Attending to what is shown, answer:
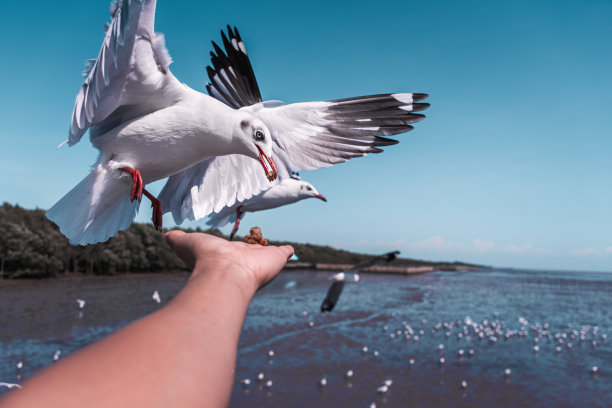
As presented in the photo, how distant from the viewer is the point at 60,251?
26953 mm

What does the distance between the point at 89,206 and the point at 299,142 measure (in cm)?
122

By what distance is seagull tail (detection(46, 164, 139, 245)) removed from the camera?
74.9 inches

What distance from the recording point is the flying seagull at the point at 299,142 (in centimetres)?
221

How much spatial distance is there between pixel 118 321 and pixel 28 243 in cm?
1504

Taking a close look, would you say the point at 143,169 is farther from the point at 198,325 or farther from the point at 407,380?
the point at 407,380

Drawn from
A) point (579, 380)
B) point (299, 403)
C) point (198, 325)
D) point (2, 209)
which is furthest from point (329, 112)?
point (2, 209)

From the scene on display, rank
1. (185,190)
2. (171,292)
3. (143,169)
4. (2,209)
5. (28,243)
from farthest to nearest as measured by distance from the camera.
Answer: (2,209) → (28,243) → (171,292) → (185,190) → (143,169)

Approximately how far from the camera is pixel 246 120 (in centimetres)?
188

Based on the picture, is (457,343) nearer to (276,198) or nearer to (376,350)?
(376,350)

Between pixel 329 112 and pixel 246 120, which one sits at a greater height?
pixel 329 112

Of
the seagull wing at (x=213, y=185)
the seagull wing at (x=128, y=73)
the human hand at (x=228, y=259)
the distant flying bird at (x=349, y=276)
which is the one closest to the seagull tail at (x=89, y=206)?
the seagull wing at (x=128, y=73)

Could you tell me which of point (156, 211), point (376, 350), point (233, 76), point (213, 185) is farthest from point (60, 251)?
point (156, 211)

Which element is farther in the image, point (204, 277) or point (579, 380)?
point (579, 380)

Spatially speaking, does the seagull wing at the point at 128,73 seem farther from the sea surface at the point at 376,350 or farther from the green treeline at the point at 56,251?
the green treeline at the point at 56,251
